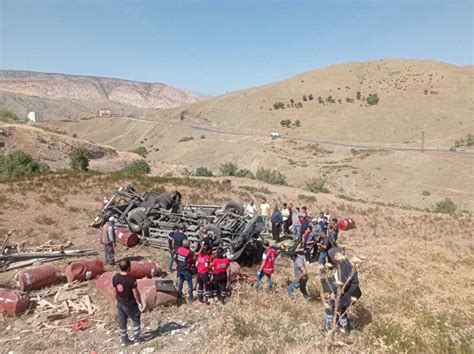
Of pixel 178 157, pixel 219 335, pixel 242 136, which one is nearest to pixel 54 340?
pixel 219 335

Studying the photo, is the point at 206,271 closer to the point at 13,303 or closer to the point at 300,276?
the point at 300,276

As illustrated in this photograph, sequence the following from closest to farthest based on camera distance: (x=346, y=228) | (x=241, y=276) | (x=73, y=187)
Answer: (x=241, y=276)
(x=346, y=228)
(x=73, y=187)

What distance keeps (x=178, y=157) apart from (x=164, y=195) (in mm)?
49503

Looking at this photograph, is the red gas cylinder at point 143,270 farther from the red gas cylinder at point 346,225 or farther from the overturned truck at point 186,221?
the red gas cylinder at point 346,225

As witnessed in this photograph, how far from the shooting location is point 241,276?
11.5 metres

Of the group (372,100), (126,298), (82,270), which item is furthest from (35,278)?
(372,100)

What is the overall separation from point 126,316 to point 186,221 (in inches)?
274

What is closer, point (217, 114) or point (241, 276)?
point (241, 276)

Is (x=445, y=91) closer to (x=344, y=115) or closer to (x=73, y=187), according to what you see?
(x=344, y=115)

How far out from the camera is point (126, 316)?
7.25 metres

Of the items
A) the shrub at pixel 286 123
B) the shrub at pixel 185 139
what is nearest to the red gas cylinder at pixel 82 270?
the shrub at pixel 185 139

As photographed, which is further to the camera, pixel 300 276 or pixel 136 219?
pixel 136 219

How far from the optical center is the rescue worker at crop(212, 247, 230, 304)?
361 inches

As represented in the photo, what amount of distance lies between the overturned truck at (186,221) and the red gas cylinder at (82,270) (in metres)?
3.16
